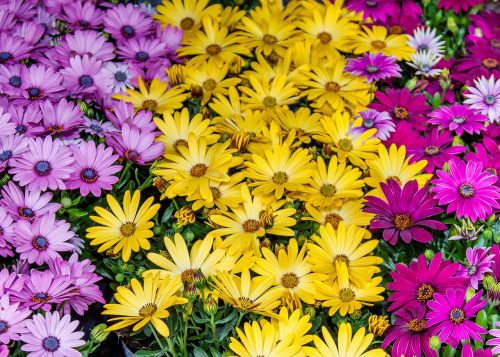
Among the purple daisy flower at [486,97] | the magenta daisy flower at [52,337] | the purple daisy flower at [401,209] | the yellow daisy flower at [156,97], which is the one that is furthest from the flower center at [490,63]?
the magenta daisy flower at [52,337]

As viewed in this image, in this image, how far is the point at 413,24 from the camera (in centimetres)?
213

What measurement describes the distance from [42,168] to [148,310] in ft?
1.26

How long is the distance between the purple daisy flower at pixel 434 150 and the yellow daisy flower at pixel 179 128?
0.46 meters

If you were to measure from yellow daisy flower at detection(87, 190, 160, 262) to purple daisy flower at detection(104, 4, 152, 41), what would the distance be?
1.85 ft

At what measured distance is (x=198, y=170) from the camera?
167 centimetres

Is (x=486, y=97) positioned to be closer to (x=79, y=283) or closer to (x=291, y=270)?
(x=291, y=270)

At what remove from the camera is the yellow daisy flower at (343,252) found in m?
1.54

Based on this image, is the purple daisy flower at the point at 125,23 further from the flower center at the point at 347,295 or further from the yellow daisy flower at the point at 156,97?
the flower center at the point at 347,295

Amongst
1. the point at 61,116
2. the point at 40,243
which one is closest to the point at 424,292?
the point at 40,243

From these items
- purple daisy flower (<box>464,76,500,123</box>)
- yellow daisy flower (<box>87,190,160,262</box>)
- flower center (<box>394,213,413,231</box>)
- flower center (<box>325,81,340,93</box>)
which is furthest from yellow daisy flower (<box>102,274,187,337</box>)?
purple daisy flower (<box>464,76,500,123</box>)

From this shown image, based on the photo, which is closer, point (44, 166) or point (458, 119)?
point (44, 166)

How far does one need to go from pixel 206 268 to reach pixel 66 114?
47cm

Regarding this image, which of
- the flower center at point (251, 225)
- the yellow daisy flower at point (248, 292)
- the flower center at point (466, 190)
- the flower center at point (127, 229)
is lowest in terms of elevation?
the yellow daisy flower at point (248, 292)

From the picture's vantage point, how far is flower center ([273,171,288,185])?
65.5 inches
